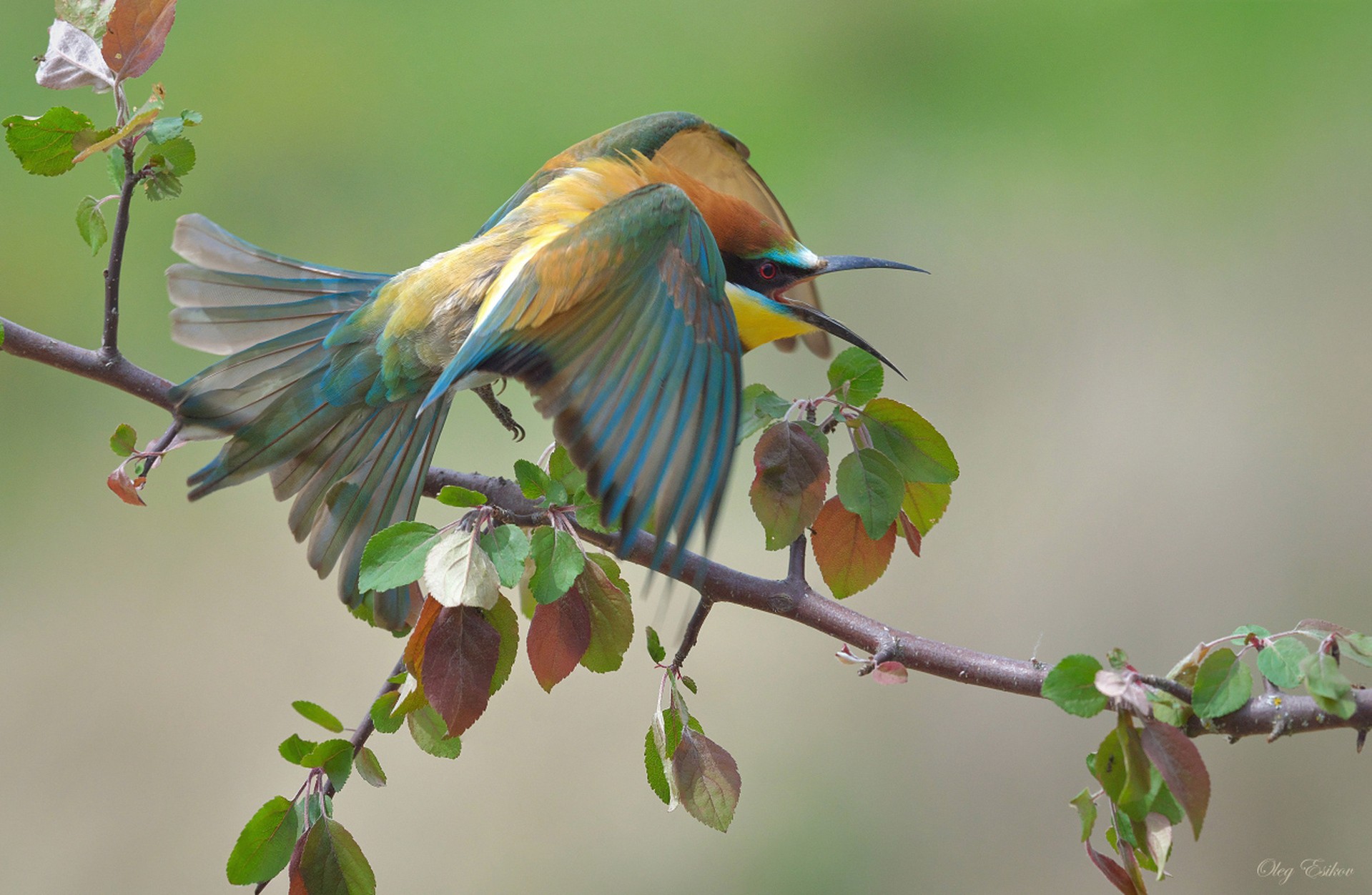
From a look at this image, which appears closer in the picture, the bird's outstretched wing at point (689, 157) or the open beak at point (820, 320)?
the open beak at point (820, 320)

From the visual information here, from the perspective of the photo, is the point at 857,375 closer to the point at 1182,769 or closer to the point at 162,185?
the point at 1182,769

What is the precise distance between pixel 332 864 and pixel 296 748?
0.24ft

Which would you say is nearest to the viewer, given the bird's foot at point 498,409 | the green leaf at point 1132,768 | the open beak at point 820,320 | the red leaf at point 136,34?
the green leaf at point 1132,768

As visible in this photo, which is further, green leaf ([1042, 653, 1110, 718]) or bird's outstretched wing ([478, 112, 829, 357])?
bird's outstretched wing ([478, 112, 829, 357])

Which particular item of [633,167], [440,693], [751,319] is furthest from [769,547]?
[633,167]

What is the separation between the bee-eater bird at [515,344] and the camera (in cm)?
70

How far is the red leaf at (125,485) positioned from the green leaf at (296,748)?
18 cm

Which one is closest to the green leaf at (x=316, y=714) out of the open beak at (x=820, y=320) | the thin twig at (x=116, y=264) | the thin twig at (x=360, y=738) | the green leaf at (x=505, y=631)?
the thin twig at (x=360, y=738)

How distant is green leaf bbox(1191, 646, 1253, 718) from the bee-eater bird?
0.29m

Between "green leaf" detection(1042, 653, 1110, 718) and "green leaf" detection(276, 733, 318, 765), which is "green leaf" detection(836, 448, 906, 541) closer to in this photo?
"green leaf" detection(1042, 653, 1110, 718)

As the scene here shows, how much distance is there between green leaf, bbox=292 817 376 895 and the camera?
642 millimetres

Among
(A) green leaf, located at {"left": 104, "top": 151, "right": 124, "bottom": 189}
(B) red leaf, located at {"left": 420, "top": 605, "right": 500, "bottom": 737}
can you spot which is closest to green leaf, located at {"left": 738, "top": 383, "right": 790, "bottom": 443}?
(B) red leaf, located at {"left": 420, "top": 605, "right": 500, "bottom": 737}

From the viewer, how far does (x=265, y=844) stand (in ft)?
2.14

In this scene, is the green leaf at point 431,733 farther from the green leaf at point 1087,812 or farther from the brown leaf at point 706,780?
the green leaf at point 1087,812
